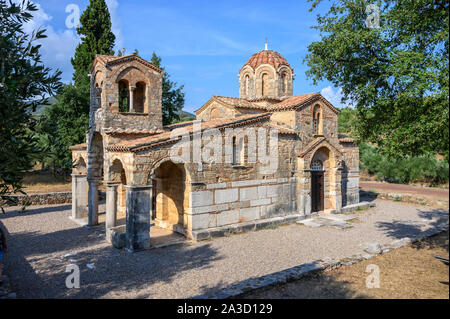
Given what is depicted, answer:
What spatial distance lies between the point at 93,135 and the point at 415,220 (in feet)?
50.3

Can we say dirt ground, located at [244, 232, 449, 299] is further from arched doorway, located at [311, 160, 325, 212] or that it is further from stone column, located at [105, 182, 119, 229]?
stone column, located at [105, 182, 119, 229]

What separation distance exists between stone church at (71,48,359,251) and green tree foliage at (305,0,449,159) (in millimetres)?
3087

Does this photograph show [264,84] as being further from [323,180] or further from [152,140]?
[152,140]

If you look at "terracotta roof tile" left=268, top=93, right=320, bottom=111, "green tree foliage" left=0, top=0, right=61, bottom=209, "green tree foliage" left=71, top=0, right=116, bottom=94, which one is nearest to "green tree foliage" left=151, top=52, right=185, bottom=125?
"green tree foliage" left=71, top=0, right=116, bottom=94

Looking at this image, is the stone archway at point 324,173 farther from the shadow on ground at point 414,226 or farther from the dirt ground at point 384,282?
the dirt ground at point 384,282

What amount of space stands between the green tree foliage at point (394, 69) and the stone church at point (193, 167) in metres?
3.09

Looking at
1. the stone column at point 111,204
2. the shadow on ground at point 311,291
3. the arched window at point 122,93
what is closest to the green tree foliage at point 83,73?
the arched window at point 122,93

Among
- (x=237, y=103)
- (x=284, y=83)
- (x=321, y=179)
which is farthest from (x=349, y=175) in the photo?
(x=237, y=103)

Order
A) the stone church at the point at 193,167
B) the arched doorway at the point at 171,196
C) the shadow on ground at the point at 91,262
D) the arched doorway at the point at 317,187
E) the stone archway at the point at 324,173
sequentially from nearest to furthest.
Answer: the shadow on ground at the point at 91,262 → the stone church at the point at 193,167 → the arched doorway at the point at 171,196 → the stone archway at the point at 324,173 → the arched doorway at the point at 317,187

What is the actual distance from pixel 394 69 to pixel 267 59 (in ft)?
41.5

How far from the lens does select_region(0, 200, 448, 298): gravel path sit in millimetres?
7246

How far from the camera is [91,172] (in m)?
13.4

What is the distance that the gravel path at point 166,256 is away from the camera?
7.25m
